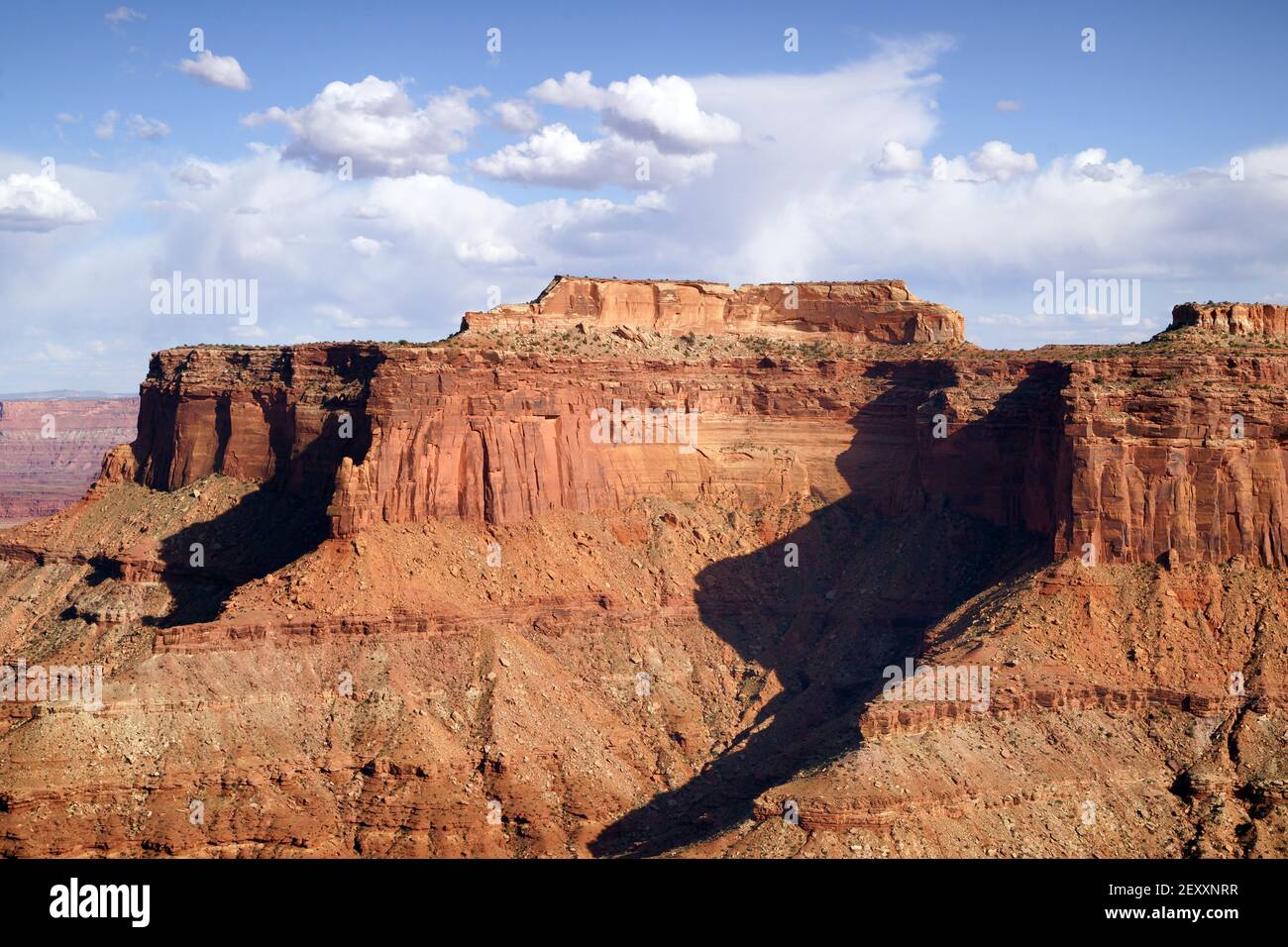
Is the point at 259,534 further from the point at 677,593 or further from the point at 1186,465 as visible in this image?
the point at 1186,465

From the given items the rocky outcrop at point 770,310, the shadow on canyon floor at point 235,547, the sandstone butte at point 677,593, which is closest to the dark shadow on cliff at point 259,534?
the shadow on canyon floor at point 235,547

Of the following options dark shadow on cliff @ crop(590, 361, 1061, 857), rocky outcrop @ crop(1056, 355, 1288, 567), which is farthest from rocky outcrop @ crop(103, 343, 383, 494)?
rocky outcrop @ crop(1056, 355, 1288, 567)

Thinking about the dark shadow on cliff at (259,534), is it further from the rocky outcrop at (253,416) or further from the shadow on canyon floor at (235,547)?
the rocky outcrop at (253,416)

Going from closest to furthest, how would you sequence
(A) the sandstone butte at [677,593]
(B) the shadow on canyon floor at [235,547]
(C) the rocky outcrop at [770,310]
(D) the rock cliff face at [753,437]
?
1. (A) the sandstone butte at [677,593]
2. (D) the rock cliff face at [753,437]
3. (B) the shadow on canyon floor at [235,547]
4. (C) the rocky outcrop at [770,310]

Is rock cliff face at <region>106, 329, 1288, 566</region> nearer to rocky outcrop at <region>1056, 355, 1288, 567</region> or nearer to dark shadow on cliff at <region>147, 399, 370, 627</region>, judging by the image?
rocky outcrop at <region>1056, 355, 1288, 567</region>

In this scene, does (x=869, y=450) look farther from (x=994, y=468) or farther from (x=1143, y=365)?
(x=1143, y=365)

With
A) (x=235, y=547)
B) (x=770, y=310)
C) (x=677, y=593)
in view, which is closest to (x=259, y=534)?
(x=235, y=547)
